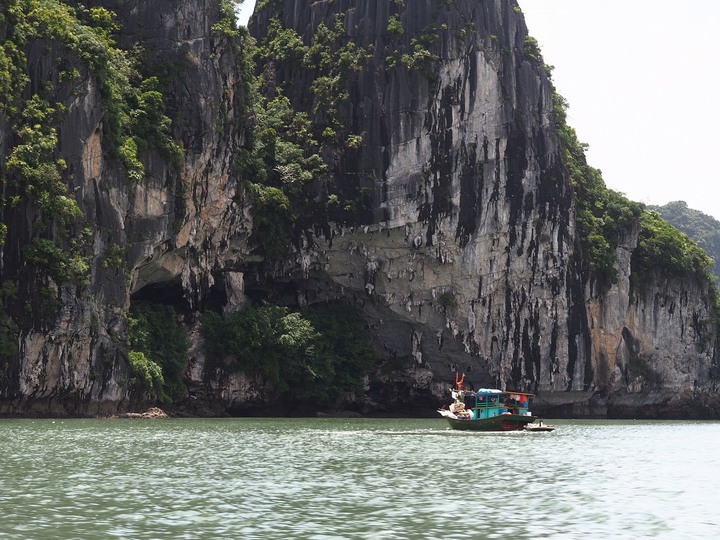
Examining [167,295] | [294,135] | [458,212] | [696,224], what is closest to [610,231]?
[458,212]

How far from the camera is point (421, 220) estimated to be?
55.8 metres

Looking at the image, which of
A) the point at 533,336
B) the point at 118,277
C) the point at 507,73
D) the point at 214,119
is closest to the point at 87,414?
the point at 118,277

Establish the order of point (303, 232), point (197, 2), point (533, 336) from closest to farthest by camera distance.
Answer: point (197, 2), point (303, 232), point (533, 336)

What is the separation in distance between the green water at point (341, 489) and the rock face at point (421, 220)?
2235cm

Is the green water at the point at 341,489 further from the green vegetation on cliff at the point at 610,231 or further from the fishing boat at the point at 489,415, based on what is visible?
the green vegetation on cliff at the point at 610,231

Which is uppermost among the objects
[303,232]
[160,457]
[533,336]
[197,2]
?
[197,2]

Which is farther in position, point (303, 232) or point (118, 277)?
point (303, 232)

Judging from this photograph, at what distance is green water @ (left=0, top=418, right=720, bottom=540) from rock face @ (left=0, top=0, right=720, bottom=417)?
22349 millimetres

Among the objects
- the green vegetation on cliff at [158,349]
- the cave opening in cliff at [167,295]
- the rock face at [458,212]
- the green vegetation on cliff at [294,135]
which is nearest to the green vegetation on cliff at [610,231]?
the rock face at [458,212]

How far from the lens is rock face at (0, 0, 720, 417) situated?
4947cm

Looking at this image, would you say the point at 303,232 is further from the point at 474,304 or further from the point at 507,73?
the point at 507,73

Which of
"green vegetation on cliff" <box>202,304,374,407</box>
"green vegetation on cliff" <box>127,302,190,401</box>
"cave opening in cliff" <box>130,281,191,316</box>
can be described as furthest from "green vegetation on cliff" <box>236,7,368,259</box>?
"green vegetation on cliff" <box>127,302,190,401</box>

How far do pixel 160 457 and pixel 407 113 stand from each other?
37116 mm

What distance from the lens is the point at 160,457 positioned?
22.3 metres
